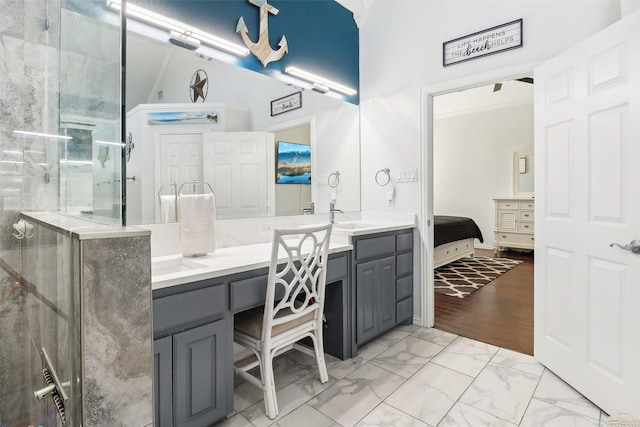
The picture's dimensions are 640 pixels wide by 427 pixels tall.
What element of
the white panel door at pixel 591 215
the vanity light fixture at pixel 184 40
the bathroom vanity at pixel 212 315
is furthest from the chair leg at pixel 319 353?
the vanity light fixture at pixel 184 40

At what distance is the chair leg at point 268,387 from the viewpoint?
172cm

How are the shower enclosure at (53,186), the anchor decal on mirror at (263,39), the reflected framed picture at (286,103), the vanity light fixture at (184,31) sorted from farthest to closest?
the reflected framed picture at (286,103) < the anchor decal on mirror at (263,39) < the vanity light fixture at (184,31) < the shower enclosure at (53,186)

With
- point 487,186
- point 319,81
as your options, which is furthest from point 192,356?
point 487,186

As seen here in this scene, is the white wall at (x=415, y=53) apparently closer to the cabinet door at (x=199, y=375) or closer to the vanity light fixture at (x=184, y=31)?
the vanity light fixture at (x=184, y=31)

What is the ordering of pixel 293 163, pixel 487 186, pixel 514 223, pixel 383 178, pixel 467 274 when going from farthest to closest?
1. pixel 487 186
2. pixel 514 223
3. pixel 467 274
4. pixel 383 178
5. pixel 293 163

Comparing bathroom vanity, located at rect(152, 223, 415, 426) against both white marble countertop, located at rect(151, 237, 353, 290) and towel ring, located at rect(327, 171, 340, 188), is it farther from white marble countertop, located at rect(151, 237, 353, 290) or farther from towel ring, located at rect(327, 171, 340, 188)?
towel ring, located at rect(327, 171, 340, 188)

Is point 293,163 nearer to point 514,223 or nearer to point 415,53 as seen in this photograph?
point 415,53

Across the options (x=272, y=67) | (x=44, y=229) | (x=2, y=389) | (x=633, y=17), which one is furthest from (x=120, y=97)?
(x=633, y=17)

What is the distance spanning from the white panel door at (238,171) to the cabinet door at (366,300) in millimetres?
870

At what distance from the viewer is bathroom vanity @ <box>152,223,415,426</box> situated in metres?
1.41

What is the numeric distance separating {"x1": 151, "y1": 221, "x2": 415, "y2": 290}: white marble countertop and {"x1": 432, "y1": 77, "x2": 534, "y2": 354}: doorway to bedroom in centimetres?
164

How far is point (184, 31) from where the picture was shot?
2035 mm

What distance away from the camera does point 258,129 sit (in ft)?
8.18

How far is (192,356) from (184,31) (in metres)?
1.86
